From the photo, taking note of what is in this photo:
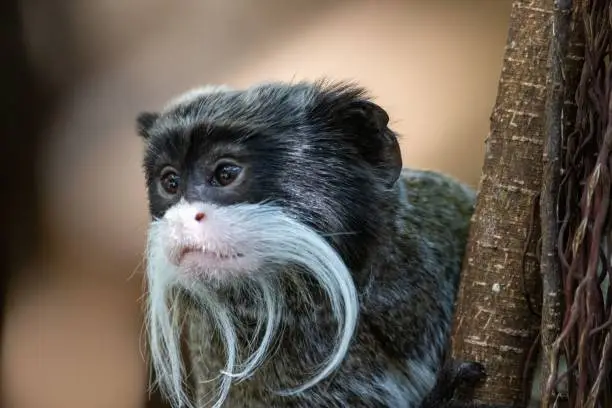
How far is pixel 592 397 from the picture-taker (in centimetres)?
104

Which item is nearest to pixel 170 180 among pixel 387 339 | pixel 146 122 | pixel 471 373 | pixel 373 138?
pixel 146 122

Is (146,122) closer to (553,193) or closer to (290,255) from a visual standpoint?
(290,255)

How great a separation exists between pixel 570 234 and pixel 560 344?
147 mm

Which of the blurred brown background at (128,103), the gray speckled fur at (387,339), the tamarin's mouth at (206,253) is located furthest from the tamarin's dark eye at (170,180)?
the blurred brown background at (128,103)

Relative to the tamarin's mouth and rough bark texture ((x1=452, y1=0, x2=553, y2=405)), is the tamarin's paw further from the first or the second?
the tamarin's mouth

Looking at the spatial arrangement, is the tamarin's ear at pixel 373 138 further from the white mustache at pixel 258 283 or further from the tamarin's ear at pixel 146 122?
the tamarin's ear at pixel 146 122

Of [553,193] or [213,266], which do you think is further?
[213,266]

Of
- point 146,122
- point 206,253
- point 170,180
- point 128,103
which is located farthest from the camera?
point 128,103

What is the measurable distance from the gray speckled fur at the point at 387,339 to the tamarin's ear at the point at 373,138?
3.0 inches

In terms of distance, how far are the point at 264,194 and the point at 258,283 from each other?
14 centimetres

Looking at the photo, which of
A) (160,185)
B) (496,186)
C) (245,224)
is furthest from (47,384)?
(496,186)

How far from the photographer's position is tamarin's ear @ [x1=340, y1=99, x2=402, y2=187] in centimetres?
138

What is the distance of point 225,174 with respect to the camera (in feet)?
4.32

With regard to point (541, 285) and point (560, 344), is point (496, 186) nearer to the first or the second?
point (541, 285)
